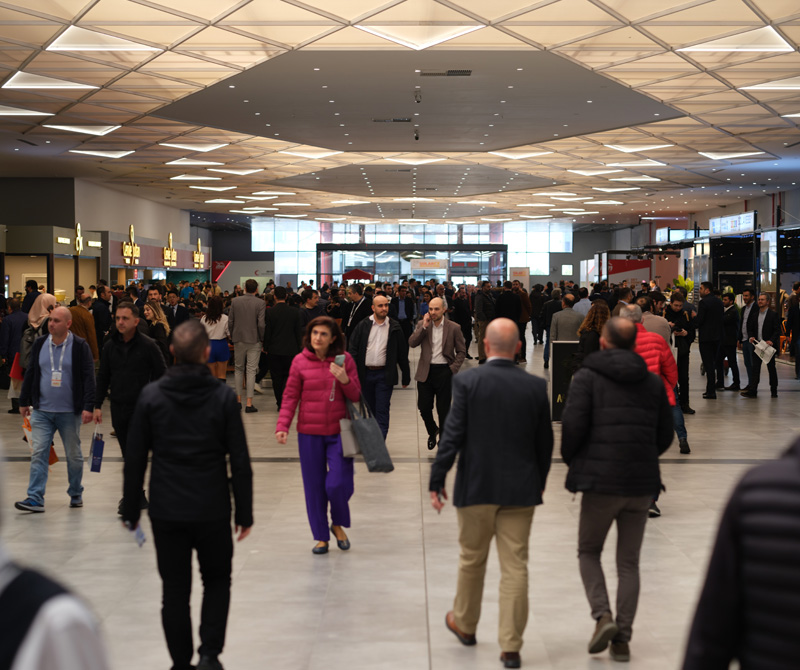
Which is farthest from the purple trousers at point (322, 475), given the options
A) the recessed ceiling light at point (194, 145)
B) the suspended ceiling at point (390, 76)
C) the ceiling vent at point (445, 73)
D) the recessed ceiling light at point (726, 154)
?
the recessed ceiling light at point (726, 154)

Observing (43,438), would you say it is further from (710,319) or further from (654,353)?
(710,319)

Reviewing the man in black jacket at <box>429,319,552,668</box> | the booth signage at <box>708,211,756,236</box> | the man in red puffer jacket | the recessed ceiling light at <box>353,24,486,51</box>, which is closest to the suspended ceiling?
the recessed ceiling light at <box>353,24,486,51</box>

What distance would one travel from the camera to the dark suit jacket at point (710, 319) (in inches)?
565

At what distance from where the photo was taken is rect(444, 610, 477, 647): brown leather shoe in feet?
15.2

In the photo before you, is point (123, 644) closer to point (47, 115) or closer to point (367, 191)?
point (47, 115)

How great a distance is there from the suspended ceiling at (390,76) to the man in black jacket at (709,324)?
366 centimetres

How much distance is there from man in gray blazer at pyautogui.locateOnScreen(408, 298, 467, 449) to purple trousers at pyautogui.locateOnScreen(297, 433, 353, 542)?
10.7 ft

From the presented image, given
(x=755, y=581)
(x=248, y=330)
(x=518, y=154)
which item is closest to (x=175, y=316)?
(x=248, y=330)

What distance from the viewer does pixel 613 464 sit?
4.43 meters

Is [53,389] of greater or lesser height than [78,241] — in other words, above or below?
below

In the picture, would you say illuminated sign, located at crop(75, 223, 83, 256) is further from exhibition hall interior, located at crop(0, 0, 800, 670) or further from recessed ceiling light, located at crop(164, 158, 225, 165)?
recessed ceiling light, located at crop(164, 158, 225, 165)

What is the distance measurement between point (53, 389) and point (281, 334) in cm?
569

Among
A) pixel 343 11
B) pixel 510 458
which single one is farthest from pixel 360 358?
pixel 510 458

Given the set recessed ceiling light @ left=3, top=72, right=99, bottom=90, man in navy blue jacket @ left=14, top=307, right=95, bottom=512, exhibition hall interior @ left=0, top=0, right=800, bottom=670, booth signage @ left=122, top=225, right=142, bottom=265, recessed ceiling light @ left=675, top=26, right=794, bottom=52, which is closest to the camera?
exhibition hall interior @ left=0, top=0, right=800, bottom=670
